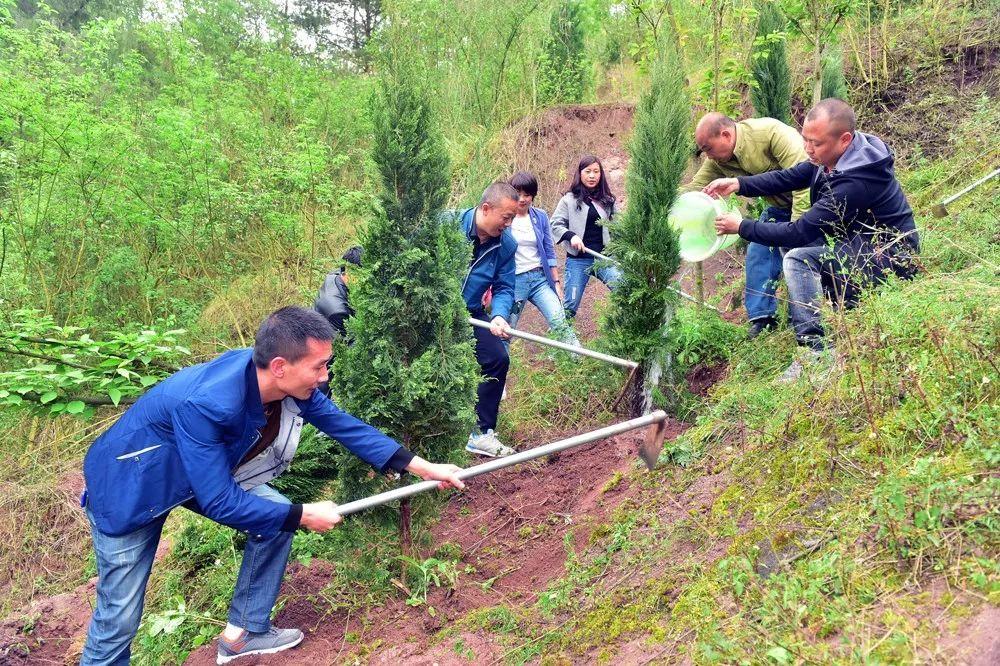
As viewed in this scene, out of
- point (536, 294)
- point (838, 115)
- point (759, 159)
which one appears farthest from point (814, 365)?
point (536, 294)

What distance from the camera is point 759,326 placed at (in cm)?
539

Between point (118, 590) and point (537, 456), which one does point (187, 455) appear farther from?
point (537, 456)

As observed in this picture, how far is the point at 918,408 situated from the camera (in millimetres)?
2896

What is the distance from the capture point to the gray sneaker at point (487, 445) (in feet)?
17.8

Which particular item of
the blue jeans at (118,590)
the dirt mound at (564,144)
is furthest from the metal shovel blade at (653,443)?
the dirt mound at (564,144)

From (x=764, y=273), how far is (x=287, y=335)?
4000 mm

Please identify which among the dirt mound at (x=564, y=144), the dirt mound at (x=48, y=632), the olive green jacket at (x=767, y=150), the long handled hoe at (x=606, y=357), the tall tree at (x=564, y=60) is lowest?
the dirt mound at (x=48, y=632)

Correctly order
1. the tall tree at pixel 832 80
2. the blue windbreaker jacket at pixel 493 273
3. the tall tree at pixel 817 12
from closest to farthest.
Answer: the blue windbreaker jacket at pixel 493 273 → the tall tree at pixel 817 12 → the tall tree at pixel 832 80

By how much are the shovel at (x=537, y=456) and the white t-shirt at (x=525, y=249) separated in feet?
9.20

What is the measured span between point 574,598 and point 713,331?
2928 millimetres

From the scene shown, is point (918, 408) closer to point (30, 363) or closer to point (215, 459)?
point (215, 459)

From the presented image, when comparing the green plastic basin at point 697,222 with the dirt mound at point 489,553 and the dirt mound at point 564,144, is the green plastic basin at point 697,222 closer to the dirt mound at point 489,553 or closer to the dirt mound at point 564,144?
the dirt mound at point 489,553

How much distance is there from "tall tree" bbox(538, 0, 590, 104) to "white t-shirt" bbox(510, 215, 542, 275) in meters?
6.89

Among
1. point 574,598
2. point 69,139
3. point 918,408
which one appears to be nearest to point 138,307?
point 69,139
